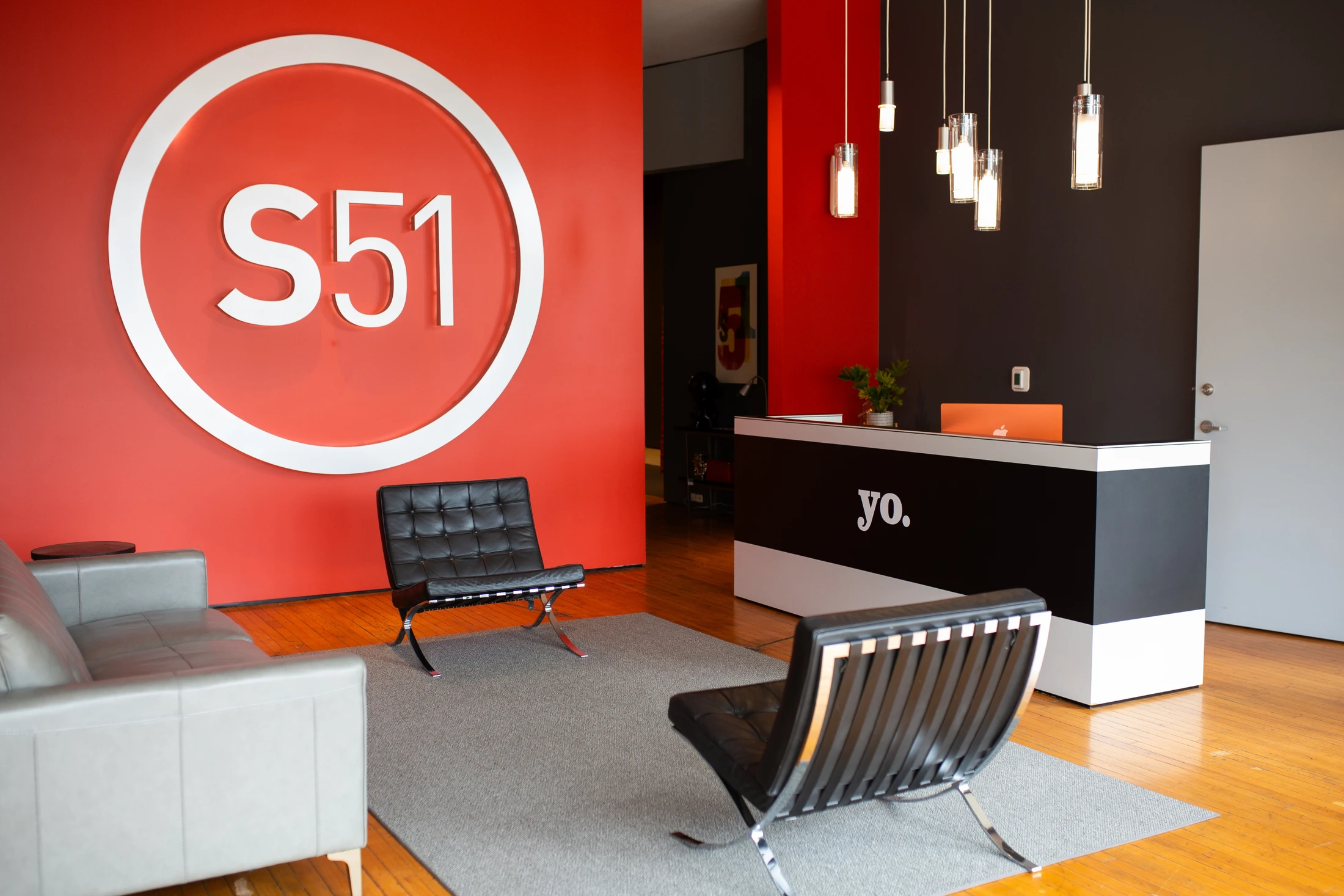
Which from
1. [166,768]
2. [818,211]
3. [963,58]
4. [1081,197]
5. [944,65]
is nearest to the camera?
[166,768]

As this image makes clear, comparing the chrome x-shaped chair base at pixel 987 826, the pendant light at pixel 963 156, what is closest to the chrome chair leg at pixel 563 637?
the chrome x-shaped chair base at pixel 987 826

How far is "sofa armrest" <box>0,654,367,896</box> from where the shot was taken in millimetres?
2303

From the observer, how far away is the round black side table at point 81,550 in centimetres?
486

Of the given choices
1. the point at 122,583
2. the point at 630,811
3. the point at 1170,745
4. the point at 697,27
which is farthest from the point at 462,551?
the point at 697,27

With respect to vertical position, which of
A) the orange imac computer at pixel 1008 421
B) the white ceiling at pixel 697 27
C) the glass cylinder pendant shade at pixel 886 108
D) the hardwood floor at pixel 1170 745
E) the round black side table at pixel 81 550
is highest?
the white ceiling at pixel 697 27

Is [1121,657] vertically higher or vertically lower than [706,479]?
lower

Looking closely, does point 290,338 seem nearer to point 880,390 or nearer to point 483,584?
point 483,584

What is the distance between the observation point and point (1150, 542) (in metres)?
4.14

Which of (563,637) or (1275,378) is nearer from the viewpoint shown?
(563,637)

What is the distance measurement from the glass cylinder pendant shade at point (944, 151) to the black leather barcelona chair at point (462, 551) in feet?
7.61

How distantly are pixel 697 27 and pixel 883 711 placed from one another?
674 cm

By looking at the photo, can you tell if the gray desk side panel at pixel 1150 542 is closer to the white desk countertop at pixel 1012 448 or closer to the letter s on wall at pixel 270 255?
the white desk countertop at pixel 1012 448

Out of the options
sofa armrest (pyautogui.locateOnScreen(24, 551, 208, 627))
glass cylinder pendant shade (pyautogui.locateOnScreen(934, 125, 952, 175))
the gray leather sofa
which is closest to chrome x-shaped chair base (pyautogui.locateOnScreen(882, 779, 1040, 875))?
the gray leather sofa

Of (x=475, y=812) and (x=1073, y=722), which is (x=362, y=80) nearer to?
(x=475, y=812)
